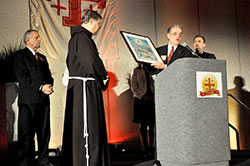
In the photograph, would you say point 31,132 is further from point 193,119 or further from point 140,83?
point 193,119

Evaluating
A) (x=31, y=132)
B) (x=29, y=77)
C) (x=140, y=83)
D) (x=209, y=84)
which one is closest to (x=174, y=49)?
(x=209, y=84)

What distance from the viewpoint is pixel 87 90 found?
112 inches

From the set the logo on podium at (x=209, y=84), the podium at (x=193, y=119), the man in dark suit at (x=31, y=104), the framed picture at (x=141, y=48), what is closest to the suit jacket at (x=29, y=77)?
the man in dark suit at (x=31, y=104)

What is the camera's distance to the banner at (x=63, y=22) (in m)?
4.85

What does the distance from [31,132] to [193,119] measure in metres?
1.94

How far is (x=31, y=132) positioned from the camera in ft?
11.9

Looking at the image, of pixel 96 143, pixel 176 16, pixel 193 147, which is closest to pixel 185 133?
pixel 193 147

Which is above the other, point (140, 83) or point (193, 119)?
point (140, 83)

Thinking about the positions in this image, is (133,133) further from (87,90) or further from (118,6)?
(87,90)

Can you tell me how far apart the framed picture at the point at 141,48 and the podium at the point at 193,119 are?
0.29 metres

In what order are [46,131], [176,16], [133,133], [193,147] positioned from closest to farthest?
1. [193,147]
2. [46,131]
3. [133,133]
4. [176,16]

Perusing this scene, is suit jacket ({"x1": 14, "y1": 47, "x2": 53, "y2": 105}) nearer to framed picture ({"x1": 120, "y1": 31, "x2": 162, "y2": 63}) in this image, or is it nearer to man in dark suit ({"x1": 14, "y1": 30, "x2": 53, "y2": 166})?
man in dark suit ({"x1": 14, "y1": 30, "x2": 53, "y2": 166})

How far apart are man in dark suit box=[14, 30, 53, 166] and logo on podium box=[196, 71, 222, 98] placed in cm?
177

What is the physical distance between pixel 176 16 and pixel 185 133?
424 centimetres
